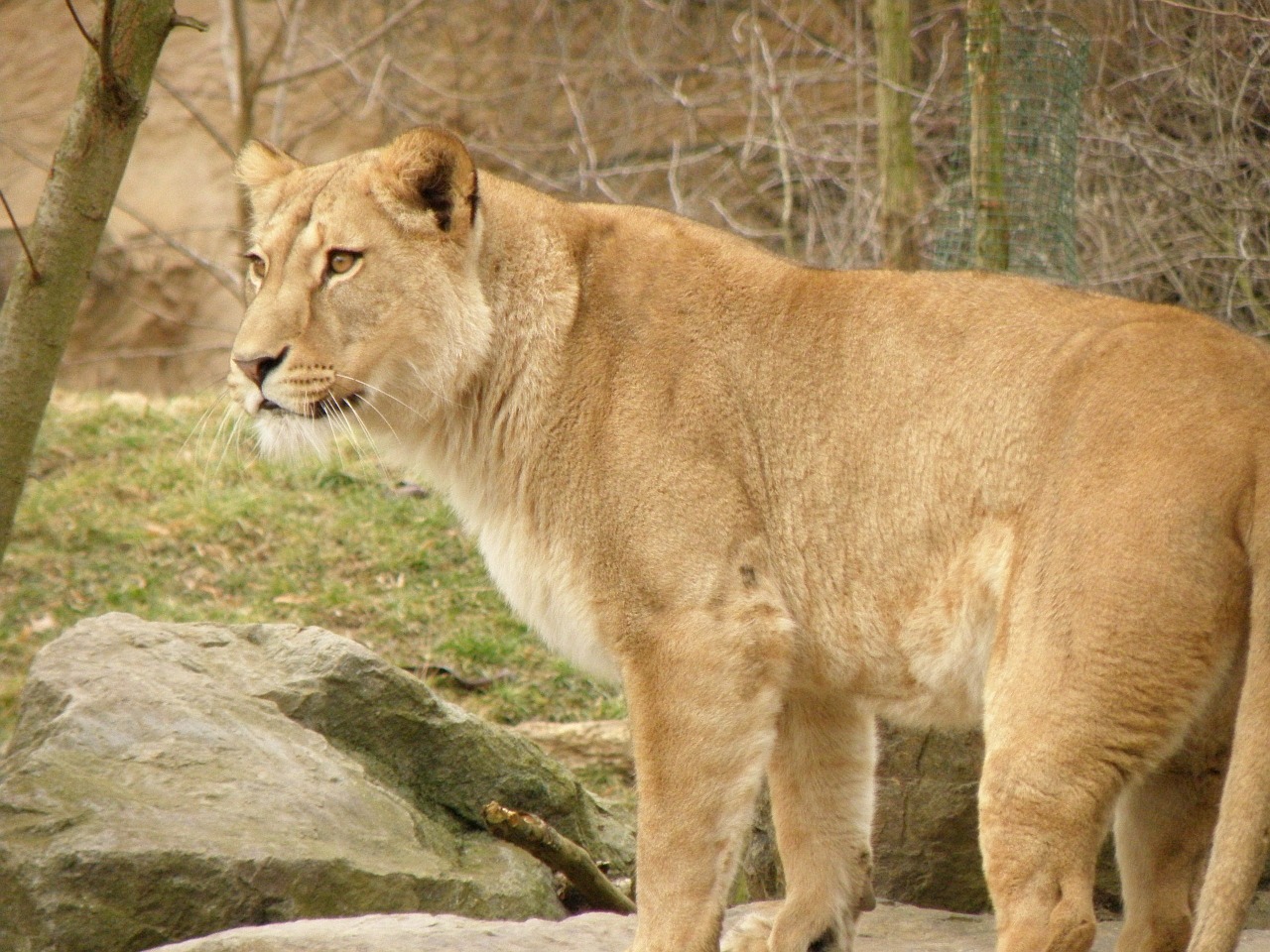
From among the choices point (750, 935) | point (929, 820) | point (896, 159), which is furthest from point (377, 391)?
point (896, 159)

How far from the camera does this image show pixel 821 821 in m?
4.51

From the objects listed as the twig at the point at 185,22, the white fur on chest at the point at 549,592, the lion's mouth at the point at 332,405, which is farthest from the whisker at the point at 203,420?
the twig at the point at 185,22

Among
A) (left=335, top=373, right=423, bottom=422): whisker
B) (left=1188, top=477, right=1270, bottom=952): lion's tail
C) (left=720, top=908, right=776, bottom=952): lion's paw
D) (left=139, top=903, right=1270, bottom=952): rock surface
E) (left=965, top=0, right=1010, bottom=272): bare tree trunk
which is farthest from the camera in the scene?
(left=965, top=0, right=1010, bottom=272): bare tree trunk

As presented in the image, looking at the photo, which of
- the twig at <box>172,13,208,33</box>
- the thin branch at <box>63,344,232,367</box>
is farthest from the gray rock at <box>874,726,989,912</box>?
the thin branch at <box>63,344,232,367</box>

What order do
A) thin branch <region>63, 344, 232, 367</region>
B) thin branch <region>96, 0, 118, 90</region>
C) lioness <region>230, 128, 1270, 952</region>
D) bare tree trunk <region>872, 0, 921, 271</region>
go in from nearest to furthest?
lioness <region>230, 128, 1270, 952</region>, thin branch <region>96, 0, 118, 90</region>, bare tree trunk <region>872, 0, 921, 271</region>, thin branch <region>63, 344, 232, 367</region>

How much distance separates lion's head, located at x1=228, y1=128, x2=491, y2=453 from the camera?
409 cm

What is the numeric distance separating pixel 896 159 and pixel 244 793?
5034 mm

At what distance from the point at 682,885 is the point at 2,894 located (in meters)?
1.80

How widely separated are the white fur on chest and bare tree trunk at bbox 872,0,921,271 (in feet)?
13.9

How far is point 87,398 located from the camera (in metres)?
10.8

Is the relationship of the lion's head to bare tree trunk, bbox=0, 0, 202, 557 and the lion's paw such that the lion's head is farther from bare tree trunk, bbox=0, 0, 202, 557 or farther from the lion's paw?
the lion's paw

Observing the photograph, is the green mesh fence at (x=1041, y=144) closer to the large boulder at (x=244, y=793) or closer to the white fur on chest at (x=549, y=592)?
the large boulder at (x=244, y=793)

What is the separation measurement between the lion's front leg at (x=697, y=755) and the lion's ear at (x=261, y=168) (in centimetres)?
183

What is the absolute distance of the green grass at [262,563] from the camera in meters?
7.57
